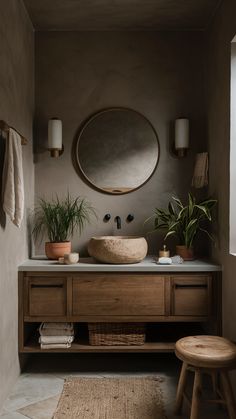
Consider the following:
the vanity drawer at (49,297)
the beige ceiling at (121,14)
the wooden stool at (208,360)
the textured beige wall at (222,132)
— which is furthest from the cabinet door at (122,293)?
the beige ceiling at (121,14)

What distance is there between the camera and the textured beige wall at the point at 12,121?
7.57 feet

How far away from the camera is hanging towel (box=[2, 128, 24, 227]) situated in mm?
2248

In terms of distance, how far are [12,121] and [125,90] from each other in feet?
3.44

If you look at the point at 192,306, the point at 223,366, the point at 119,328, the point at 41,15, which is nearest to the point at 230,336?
the point at 192,306

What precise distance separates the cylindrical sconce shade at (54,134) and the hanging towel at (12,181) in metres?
0.70

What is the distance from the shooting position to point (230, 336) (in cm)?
242

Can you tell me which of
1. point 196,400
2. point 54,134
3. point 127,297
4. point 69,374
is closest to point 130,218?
point 127,297

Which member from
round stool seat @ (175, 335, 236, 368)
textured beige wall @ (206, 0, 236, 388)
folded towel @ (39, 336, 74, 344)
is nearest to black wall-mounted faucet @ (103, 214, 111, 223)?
textured beige wall @ (206, 0, 236, 388)

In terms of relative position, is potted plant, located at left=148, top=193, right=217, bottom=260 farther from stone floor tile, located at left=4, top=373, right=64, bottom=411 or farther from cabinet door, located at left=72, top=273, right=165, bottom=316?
stone floor tile, located at left=4, top=373, right=64, bottom=411

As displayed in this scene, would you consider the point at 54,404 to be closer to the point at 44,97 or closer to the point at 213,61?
the point at 44,97

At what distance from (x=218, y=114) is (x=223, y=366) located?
5.39 ft

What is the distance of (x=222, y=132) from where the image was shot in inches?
103

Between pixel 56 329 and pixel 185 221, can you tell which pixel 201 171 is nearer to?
pixel 185 221

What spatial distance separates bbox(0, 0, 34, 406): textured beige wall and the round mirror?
0.47 metres
